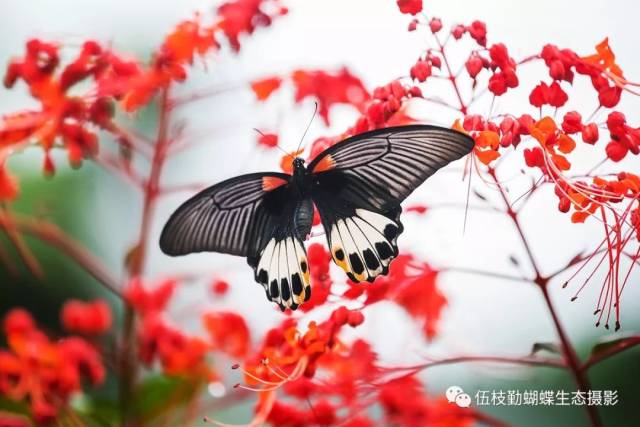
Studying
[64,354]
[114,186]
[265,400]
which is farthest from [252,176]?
[114,186]

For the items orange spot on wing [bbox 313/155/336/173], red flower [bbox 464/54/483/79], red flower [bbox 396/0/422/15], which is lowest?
orange spot on wing [bbox 313/155/336/173]

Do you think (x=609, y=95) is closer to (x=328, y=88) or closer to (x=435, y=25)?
(x=435, y=25)

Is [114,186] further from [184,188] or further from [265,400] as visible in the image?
[265,400]

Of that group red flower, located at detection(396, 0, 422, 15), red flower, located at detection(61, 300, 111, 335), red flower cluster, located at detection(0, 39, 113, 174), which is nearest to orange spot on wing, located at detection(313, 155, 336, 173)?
red flower, located at detection(396, 0, 422, 15)

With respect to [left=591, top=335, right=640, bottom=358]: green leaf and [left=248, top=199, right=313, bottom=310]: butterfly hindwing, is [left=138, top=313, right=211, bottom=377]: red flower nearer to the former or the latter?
[left=248, top=199, right=313, bottom=310]: butterfly hindwing

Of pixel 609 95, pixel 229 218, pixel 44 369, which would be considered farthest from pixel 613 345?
pixel 44 369
